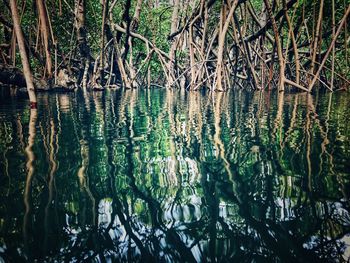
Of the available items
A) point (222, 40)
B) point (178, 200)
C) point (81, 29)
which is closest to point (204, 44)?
point (222, 40)

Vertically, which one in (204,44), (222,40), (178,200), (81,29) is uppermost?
(81,29)

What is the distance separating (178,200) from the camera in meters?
1.03

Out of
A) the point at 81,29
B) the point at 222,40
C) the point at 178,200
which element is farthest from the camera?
the point at 81,29

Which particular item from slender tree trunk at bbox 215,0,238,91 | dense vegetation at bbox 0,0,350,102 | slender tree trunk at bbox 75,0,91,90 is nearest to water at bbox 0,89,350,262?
slender tree trunk at bbox 215,0,238,91

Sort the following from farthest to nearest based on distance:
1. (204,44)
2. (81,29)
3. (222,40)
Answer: (81,29) → (204,44) → (222,40)

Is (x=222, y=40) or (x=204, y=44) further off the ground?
(x=204, y=44)

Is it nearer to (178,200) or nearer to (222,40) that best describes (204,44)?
(222,40)

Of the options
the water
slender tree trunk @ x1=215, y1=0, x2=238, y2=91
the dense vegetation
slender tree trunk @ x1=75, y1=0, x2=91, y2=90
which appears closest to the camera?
the water

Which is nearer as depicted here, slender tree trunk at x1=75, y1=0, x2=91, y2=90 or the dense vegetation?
the dense vegetation

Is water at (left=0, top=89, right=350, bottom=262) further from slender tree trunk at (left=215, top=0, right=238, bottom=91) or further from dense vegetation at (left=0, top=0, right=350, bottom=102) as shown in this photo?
dense vegetation at (left=0, top=0, right=350, bottom=102)

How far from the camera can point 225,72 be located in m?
8.86

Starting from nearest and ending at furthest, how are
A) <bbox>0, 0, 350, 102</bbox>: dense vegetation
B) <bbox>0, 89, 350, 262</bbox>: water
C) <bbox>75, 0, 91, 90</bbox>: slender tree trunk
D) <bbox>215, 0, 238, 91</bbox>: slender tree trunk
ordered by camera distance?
<bbox>0, 89, 350, 262</bbox>: water → <bbox>215, 0, 238, 91</bbox>: slender tree trunk → <bbox>0, 0, 350, 102</bbox>: dense vegetation → <bbox>75, 0, 91, 90</bbox>: slender tree trunk

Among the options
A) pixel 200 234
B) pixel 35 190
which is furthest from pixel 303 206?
pixel 35 190

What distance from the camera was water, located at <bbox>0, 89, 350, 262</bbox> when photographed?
0.74m
